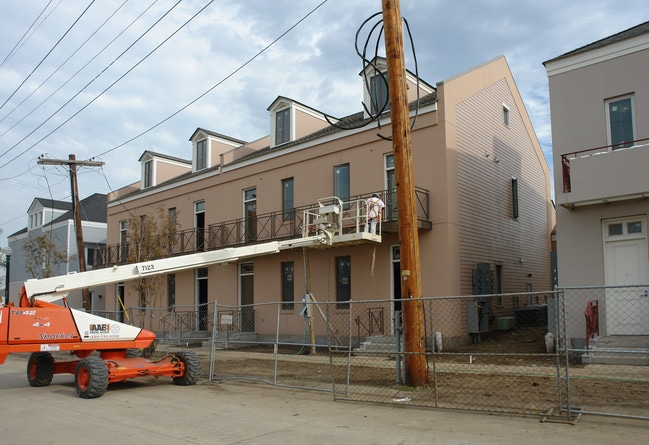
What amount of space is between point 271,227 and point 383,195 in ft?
17.6

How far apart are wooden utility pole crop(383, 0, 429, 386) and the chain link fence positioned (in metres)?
0.09

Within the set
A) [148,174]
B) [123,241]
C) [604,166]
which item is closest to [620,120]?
[604,166]

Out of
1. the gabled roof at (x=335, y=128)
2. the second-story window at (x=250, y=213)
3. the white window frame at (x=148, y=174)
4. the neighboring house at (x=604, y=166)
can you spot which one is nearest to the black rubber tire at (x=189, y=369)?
the neighboring house at (x=604, y=166)

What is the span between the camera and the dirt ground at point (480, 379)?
8484 millimetres

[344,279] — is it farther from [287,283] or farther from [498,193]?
[498,193]

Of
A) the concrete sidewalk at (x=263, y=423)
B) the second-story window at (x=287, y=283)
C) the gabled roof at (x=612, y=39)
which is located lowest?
the concrete sidewalk at (x=263, y=423)

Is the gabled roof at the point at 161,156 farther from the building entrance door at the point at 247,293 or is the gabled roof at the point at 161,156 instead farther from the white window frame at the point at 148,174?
the building entrance door at the point at 247,293

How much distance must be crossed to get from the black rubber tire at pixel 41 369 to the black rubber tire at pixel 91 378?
207 centimetres

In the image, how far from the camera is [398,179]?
33.9 feet

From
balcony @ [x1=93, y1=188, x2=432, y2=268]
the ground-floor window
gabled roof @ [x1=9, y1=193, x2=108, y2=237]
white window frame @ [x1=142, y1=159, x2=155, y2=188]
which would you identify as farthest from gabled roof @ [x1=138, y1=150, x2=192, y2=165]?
the ground-floor window

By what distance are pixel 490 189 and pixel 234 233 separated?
34.7ft

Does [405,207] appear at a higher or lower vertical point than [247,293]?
higher

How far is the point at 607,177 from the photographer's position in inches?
496

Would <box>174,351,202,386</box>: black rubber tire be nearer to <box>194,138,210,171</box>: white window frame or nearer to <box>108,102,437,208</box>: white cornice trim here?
<box>108,102,437,208</box>: white cornice trim
